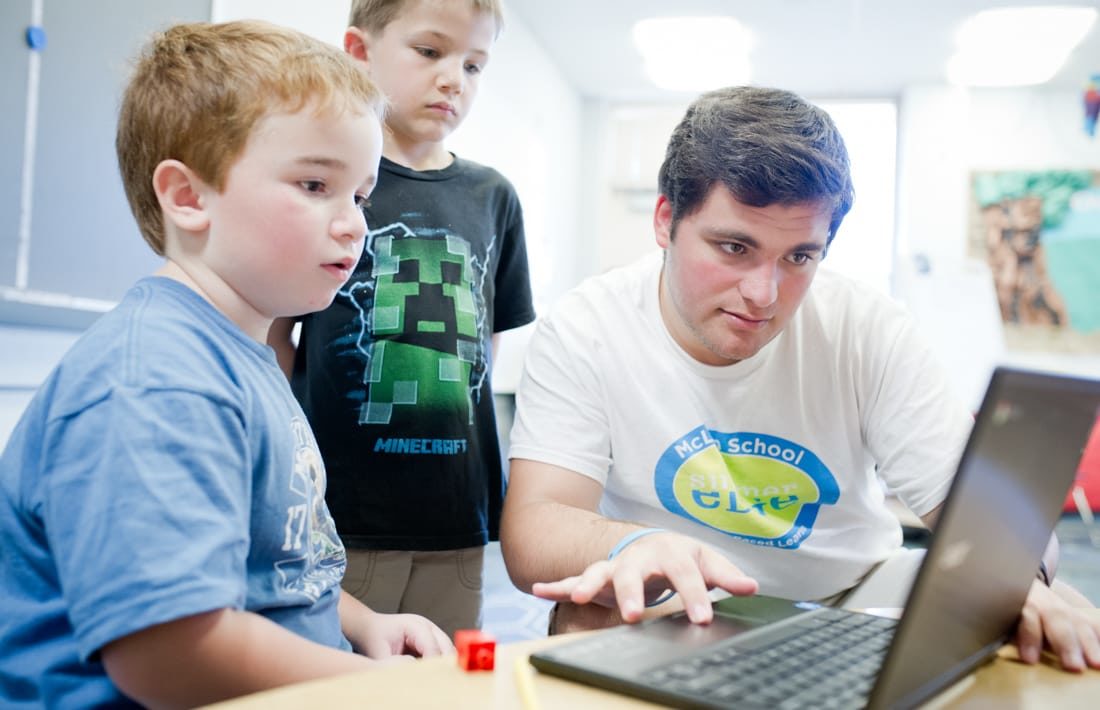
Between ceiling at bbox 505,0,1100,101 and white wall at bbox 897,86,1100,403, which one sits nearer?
ceiling at bbox 505,0,1100,101

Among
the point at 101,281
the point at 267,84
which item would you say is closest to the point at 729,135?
the point at 267,84

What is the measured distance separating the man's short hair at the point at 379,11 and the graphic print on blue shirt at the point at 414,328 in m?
0.32

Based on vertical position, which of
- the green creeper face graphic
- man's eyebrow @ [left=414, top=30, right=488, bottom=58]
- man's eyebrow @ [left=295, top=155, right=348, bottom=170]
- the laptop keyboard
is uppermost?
man's eyebrow @ [left=414, top=30, right=488, bottom=58]

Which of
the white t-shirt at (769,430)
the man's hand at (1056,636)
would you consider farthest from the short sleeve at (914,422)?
the man's hand at (1056,636)

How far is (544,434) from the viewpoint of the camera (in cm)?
130

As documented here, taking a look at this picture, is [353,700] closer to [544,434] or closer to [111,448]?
[111,448]

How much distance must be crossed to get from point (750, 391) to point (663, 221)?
1.01 feet

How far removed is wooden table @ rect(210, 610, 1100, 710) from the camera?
53 centimetres

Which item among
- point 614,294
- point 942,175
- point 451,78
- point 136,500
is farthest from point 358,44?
point 942,175

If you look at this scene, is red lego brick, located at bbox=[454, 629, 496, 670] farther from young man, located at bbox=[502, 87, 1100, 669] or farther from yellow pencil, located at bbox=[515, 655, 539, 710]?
young man, located at bbox=[502, 87, 1100, 669]

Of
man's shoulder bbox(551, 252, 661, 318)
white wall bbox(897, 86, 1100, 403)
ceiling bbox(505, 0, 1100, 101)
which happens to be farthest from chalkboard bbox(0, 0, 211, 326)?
white wall bbox(897, 86, 1100, 403)

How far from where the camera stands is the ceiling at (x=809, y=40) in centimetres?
426

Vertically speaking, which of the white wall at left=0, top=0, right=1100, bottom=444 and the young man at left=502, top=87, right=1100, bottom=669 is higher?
the white wall at left=0, top=0, right=1100, bottom=444

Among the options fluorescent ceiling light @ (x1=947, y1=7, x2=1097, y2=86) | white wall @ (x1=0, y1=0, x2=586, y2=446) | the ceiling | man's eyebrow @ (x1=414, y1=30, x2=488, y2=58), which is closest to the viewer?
man's eyebrow @ (x1=414, y1=30, x2=488, y2=58)
